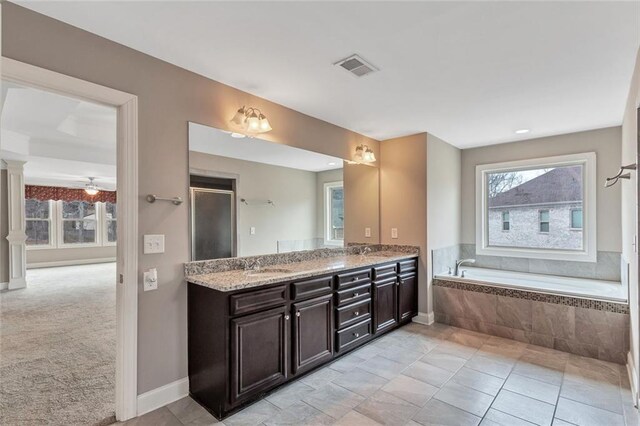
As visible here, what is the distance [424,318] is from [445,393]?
1.60m

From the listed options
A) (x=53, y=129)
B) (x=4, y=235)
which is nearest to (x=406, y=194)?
(x=53, y=129)

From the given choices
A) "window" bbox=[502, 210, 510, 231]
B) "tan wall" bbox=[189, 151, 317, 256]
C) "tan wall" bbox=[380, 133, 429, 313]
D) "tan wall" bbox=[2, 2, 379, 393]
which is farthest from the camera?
"window" bbox=[502, 210, 510, 231]

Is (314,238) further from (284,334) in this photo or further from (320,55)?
(320,55)

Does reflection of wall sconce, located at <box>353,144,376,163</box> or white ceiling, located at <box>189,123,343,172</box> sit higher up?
reflection of wall sconce, located at <box>353,144,376,163</box>

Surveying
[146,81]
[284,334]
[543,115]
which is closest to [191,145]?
[146,81]

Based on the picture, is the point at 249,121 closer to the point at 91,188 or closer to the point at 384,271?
the point at 384,271

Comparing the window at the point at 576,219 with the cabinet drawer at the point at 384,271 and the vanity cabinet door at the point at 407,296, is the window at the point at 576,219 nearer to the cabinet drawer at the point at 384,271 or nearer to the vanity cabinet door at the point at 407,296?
the vanity cabinet door at the point at 407,296

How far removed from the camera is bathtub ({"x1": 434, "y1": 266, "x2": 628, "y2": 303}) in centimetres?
302

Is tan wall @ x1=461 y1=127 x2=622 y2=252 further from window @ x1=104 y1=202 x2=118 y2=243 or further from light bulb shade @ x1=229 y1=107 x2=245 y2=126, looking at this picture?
window @ x1=104 y1=202 x2=118 y2=243

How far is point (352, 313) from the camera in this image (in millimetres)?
2982

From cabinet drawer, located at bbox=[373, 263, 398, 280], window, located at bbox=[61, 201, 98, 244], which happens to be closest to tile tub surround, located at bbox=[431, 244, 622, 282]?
cabinet drawer, located at bbox=[373, 263, 398, 280]

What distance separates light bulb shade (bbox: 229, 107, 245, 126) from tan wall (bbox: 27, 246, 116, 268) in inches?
353

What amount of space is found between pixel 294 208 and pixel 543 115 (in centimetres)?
282

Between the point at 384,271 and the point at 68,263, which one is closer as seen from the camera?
the point at 384,271
